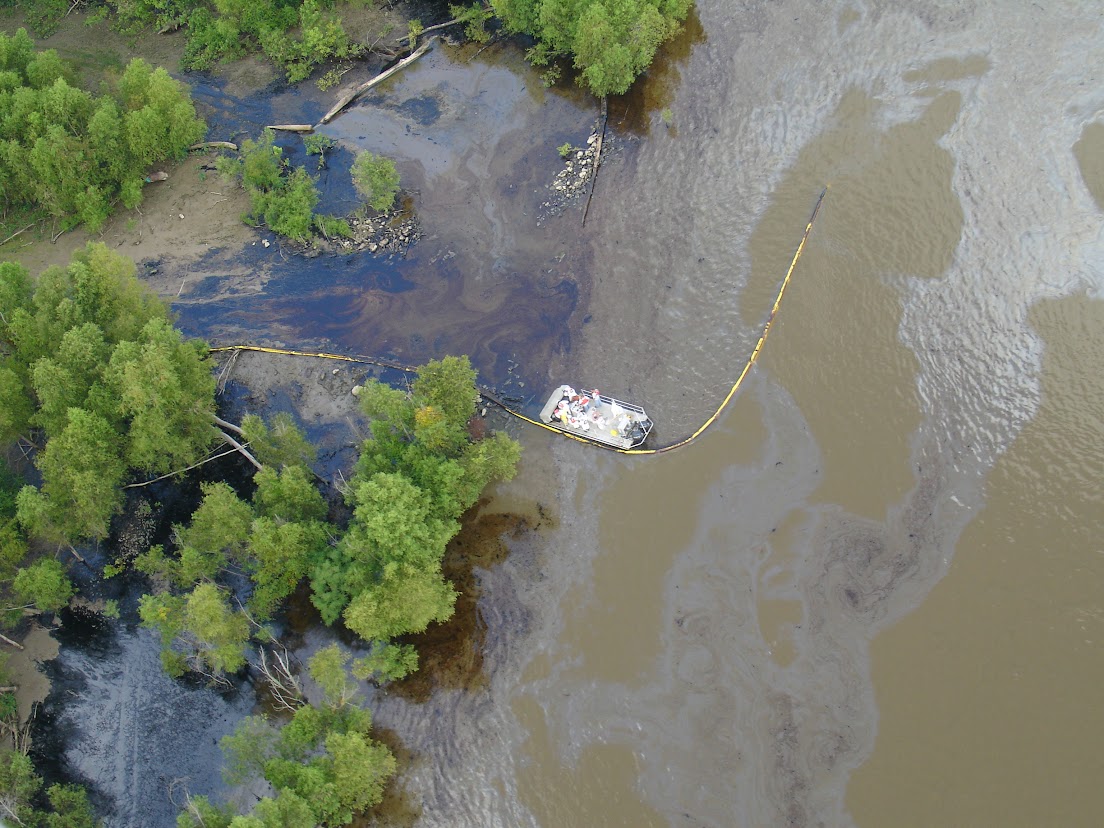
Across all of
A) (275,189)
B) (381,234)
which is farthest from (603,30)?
(275,189)

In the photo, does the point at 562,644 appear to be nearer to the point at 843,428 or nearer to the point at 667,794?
the point at 667,794

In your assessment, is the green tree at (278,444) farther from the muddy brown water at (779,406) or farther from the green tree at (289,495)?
the muddy brown water at (779,406)

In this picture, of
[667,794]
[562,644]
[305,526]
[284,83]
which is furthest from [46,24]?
[667,794]

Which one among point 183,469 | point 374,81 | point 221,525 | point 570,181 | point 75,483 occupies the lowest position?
point 183,469

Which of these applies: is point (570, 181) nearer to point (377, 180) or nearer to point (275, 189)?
point (377, 180)

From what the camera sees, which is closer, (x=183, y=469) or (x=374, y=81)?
(x=183, y=469)

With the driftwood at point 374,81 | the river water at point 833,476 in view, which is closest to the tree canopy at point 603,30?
the river water at point 833,476
